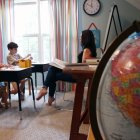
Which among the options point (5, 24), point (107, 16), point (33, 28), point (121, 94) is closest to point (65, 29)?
point (33, 28)

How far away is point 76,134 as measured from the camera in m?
1.77

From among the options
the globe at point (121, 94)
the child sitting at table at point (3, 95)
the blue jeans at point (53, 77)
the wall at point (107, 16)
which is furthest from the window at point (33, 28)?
the globe at point (121, 94)

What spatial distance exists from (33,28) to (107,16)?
1.57 m

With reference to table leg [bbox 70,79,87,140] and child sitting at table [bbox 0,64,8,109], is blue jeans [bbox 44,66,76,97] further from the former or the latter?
table leg [bbox 70,79,87,140]

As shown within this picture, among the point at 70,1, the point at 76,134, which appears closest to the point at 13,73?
the point at 76,134

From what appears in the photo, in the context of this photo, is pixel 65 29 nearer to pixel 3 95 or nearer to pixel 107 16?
pixel 107 16

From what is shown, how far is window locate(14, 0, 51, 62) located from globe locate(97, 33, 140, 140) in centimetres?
413

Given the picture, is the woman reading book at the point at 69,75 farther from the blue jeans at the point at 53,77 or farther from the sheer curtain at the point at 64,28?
the sheer curtain at the point at 64,28

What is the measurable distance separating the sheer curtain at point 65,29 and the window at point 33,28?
226mm

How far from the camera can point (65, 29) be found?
460 cm

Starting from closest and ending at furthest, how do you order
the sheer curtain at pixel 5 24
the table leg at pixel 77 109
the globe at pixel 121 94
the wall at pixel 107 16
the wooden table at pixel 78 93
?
the globe at pixel 121 94, the wooden table at pixel 78 93, the table leg at pixel 77 109, the wall at pixel 107 16, the sheer curtain at pixel 5 24

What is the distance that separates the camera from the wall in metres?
4.27

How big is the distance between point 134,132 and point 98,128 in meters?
0.13

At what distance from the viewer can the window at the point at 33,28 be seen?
189 inches
